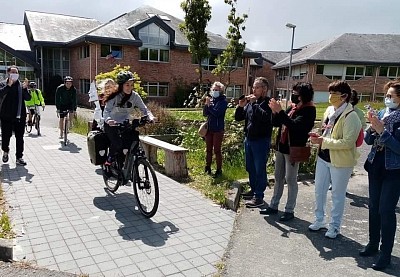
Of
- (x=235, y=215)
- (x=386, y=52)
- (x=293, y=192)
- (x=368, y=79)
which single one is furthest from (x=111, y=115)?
(x=386, y=52)

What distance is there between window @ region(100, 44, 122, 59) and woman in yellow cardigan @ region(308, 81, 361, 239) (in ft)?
83.2

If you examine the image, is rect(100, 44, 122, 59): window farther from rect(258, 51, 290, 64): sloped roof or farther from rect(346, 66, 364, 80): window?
rect(258, 51, 290, 64): sloped roof

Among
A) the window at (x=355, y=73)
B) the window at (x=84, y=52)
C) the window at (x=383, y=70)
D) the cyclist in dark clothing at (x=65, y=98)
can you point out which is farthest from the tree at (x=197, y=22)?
the window at (x=383, y=70)

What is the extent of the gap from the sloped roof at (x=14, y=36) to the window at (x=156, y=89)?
13.1 metres

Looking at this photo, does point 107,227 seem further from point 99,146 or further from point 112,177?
point 99,146

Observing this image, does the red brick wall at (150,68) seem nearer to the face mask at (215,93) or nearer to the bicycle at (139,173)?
the face mask at (215,93)

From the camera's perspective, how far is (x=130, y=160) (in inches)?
201

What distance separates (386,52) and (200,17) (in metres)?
26.2

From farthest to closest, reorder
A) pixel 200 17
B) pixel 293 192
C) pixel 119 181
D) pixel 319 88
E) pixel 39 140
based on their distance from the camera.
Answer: pixel 319 88, pixel 200 17, pixel 39 140, pixel 119 181, pixel 293 192

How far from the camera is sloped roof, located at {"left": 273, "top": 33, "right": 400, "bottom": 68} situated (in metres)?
37.1

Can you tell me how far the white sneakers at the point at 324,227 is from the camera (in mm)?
4258

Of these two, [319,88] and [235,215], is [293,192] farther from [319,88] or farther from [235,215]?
[319,88]

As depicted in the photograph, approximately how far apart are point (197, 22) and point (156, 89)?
8.37 metres

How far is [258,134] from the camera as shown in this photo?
16.5 feet
